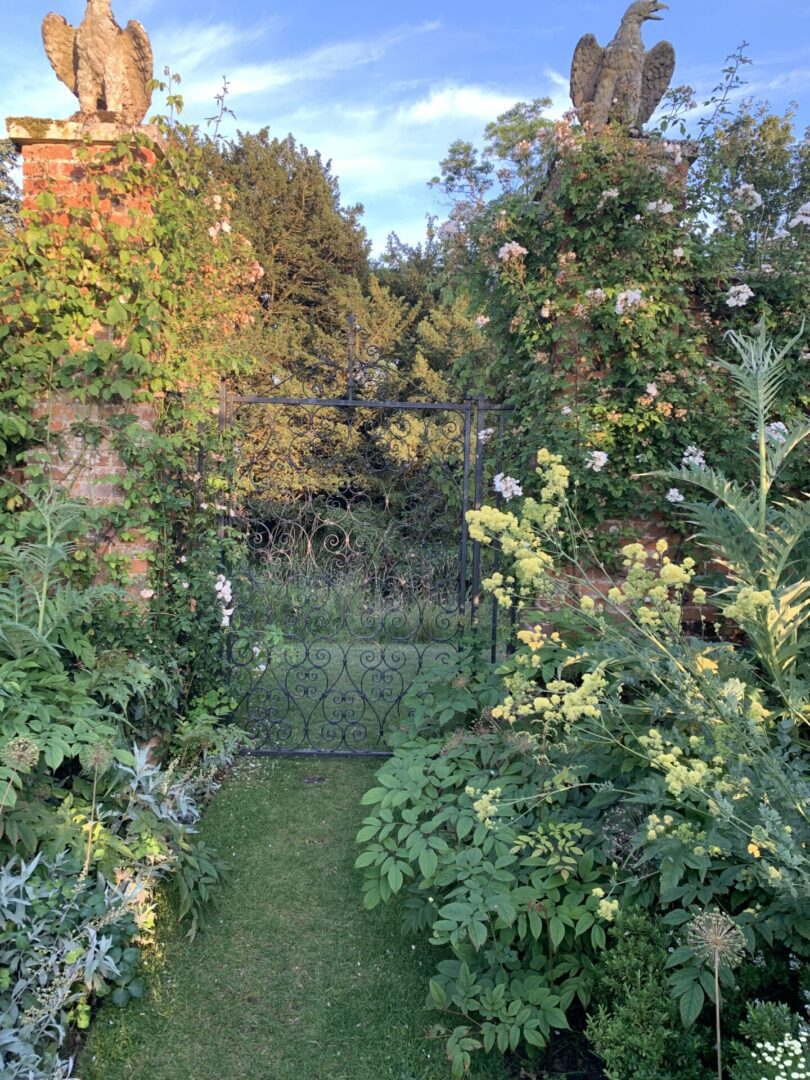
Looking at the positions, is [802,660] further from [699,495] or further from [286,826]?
[286,826]

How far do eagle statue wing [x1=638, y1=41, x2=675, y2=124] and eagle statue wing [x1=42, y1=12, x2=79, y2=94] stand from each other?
2.83 metres

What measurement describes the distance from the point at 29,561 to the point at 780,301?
3627 mm

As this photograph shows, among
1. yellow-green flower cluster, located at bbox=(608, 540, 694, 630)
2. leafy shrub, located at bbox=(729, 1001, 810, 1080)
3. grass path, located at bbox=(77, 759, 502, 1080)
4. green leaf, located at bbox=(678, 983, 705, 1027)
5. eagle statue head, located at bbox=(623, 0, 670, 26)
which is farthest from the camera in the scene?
eagle statue head, located at bbox=(623, 0, 670, 26)

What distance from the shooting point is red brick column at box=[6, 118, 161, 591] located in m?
2.97

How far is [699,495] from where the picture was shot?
3.15 metres

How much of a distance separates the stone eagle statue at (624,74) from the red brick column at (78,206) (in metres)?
2.12

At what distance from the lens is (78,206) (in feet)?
9.90

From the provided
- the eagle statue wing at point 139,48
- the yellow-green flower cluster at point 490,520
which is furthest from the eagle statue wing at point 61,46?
the yellow-green flower cluster at point 490,520

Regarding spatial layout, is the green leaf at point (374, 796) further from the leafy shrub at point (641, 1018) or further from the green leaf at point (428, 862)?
the leafy shrub at point (641, 1018)

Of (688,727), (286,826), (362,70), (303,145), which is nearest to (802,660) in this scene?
(688,727)

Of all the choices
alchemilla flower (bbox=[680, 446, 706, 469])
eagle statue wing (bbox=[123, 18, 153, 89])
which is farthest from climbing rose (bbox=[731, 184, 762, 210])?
eagle statue wing (bbox=[123, 18, 153, 89])

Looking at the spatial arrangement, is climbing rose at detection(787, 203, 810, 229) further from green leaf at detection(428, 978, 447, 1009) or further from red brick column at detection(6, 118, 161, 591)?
green leaf at detection(428, 978, 447, 1009)

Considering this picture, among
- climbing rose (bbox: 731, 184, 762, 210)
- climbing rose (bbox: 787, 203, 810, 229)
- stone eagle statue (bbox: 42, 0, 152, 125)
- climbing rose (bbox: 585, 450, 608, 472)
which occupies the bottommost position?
climbing rose (bbox: 585, 450, 608, 472)

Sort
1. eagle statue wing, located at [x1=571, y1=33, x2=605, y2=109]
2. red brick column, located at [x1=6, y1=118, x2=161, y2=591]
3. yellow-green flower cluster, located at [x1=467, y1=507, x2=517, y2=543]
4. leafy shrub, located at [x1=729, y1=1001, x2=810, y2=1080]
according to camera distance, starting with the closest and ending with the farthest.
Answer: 1. leafy shrub, located at [x1=729, y1=1001, x2=810, y2=1080]
2. yellow-green flower cluster, located at [x1=467, y1=507, x2=517, y2=543]
3. red brick column, located at [x1=6, y1=118, x2=161, y2=591]
4. eagle statue wing, located at [x1=571, y1=33, x2=605, y2=109]
